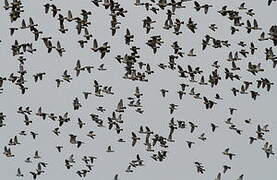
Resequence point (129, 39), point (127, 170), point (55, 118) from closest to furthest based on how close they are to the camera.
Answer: point (129, 39) < point (55, 118) < point (127, 170)

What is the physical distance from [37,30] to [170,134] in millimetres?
14479

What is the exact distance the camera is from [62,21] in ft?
293

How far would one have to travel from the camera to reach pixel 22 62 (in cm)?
9144

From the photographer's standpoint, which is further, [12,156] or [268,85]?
[12,156]

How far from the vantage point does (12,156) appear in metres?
99.6

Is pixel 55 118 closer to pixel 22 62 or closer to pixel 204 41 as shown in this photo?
pixel 22 62

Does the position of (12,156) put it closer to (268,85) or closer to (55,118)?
(55,118)

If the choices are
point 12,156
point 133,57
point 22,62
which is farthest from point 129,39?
point 12,156

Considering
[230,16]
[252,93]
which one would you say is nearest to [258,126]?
[252,93]

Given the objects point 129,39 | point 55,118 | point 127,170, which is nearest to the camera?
point 129,39

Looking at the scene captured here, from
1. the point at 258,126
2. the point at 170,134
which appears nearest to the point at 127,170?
the point at 170,134

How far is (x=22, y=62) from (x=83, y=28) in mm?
5419

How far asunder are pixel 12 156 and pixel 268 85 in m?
21.8

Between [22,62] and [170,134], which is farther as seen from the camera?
[170,134]
